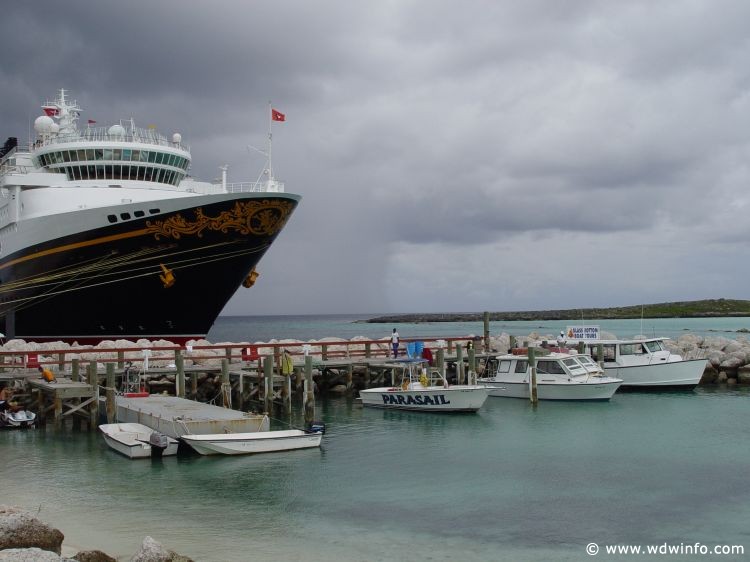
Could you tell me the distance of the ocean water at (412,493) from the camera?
534 inches

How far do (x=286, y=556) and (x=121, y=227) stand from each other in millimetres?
26807

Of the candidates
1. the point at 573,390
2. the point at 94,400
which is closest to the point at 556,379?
the point at 573,390

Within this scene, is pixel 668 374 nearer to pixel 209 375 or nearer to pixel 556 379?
pixel 556 379

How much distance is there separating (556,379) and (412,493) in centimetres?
1646

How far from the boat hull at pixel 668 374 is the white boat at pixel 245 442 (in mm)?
19548

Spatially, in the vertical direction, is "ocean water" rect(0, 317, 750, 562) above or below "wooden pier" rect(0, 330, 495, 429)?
below

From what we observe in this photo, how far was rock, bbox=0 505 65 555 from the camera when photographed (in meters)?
→ 11.4

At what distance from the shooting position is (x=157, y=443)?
2030 cm

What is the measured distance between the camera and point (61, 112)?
50188 millimetres

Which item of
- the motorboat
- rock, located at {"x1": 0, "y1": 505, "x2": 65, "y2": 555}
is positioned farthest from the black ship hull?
rock, located at {"x1": 0, "y1": 505, "x2": 65, "y2": 555}

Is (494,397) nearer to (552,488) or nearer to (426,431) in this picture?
(426,431)

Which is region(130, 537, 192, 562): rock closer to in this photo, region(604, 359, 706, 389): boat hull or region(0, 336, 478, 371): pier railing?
region(0, 336, 478, 371): pier railing

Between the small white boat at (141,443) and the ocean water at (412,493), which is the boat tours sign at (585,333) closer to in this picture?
the ocean water at (412,493)

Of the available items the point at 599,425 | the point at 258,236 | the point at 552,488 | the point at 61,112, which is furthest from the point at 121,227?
the point at 552,488
